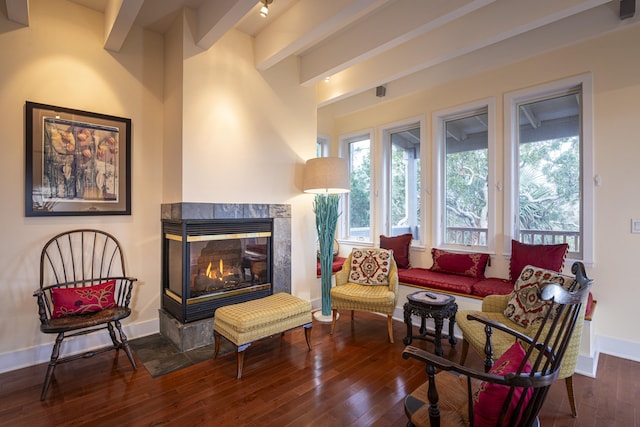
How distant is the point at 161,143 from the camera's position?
322 centimetres

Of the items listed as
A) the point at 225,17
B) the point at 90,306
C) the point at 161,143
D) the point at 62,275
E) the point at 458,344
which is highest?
the point at 225,17

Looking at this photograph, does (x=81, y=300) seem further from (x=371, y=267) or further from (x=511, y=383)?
(x=511, y=383)

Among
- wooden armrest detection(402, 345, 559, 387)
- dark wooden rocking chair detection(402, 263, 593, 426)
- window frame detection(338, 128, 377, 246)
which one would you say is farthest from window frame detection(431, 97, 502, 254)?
wooden armrest detection(402, 345, 559, 387)

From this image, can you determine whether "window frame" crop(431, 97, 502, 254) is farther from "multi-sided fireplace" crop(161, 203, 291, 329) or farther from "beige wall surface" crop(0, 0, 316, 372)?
"multi-sided fireplace" crop(161, 203, 291, 329)

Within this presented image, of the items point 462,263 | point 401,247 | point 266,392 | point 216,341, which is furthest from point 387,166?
point 266,392

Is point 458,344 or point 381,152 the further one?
point 381,152

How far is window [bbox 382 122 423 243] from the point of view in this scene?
4418 millimetres

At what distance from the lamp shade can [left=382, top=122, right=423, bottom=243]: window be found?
1.38m

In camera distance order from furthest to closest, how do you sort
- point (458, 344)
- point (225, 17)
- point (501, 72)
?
point (501, 72)
point (458, 344)
point (225, 17)

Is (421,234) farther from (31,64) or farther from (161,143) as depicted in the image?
(31,64)

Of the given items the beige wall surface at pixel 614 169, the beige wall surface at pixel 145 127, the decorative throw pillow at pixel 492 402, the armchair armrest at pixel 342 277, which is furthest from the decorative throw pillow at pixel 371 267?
the decorative throw pillow at pixel 492 402

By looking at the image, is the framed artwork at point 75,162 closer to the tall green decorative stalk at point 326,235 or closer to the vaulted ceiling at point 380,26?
the vaulted ceiling at point 380,26

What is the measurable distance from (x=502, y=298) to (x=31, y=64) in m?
4.37

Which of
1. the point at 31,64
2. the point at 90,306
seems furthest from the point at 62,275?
the point at 31,64
